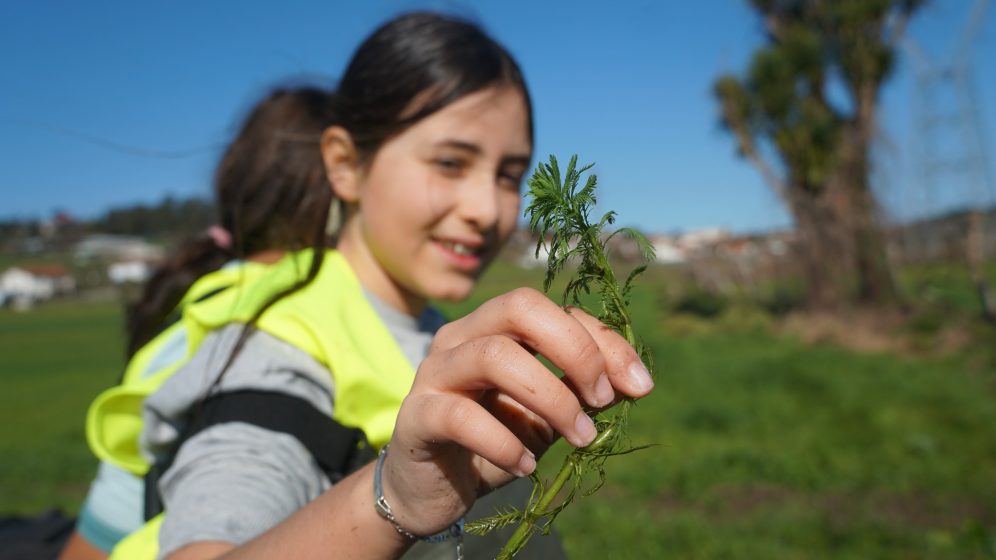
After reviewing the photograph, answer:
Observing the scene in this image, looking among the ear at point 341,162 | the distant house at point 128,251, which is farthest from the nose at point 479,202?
the distant house at point 128,251

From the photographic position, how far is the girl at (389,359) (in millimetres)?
899

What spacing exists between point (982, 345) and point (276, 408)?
1223 centimetres

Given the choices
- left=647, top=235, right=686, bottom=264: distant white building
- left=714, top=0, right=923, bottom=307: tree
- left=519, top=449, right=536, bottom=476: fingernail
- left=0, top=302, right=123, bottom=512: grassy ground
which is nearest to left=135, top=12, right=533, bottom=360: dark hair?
left=647, top=235, right=686, bottom=264: distant white building

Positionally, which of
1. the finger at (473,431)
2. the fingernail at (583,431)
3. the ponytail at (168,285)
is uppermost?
the fingernail at (583,431)

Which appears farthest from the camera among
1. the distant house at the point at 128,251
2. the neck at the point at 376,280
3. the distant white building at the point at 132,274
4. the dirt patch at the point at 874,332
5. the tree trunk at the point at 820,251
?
the tree trunk at the point at 820,251

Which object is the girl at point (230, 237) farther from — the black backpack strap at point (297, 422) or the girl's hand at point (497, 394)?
the girl's hand at point (497, 394)

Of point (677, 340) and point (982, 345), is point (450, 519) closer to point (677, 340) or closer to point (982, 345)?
point (982, 345)

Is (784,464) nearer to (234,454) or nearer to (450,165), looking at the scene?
(450,165)

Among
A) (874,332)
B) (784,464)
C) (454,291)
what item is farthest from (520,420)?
(874,332)

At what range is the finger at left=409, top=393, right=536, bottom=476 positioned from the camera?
88 centimetres

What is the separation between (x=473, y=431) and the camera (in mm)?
890

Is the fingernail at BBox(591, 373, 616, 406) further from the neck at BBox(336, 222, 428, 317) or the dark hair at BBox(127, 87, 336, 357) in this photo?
the dark hair at BBox(127, 87, 336, 357)

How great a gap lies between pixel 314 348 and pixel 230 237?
1.16 meters

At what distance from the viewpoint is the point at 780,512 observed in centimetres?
582
